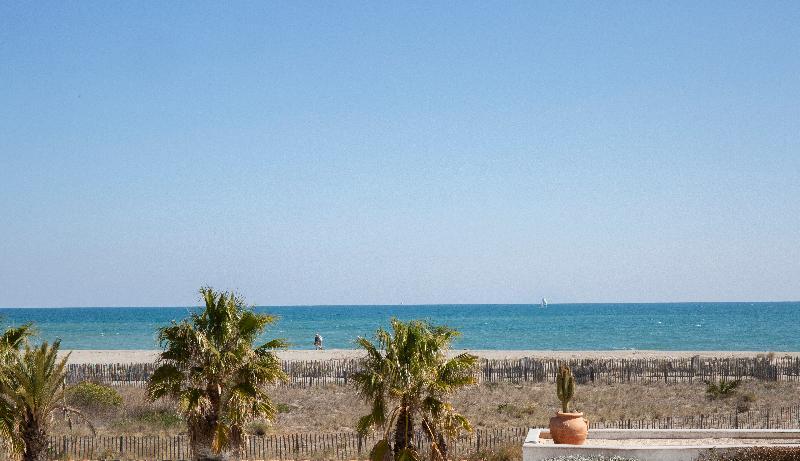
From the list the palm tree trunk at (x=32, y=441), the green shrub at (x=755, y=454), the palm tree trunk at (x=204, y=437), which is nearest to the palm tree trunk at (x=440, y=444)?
the palm tree trunk at (x=204, y=437)

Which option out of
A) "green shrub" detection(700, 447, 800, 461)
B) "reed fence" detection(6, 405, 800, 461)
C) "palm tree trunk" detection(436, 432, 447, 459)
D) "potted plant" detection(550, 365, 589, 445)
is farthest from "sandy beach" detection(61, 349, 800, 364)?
"palm tree trunk" detection(436, 432, 447, 459)

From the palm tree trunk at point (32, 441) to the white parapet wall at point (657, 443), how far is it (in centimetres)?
1053

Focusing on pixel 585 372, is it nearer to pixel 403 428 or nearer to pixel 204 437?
pixel 403 428

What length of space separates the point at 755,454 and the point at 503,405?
15857mm

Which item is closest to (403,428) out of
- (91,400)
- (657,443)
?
(657,443)

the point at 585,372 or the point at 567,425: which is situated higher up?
the point at 567,425

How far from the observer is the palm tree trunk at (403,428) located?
2012 cm

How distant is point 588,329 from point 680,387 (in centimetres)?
9707

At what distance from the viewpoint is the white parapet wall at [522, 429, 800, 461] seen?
21.2m

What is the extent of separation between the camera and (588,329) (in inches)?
5438

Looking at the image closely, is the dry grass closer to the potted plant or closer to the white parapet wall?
the white parapet wall

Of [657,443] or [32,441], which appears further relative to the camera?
[657,443]

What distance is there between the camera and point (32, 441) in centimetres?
2023

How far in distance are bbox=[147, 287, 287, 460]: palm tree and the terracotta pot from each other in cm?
642
